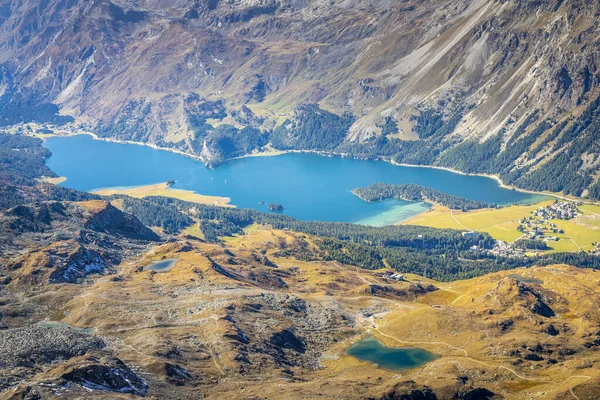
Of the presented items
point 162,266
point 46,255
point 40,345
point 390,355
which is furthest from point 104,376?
point 162,266

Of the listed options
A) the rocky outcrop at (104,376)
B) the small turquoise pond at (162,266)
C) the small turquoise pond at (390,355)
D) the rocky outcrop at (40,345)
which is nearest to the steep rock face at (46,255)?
the small turquoise pond at (162,266)

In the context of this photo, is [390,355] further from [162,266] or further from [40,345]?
[162,266]

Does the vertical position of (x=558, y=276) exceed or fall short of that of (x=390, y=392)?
it exceeds it

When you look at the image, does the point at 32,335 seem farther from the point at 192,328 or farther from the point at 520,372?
the point at 520,372

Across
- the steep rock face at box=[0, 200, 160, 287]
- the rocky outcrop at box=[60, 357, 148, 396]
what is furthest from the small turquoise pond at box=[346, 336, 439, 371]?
the steep rock face at box=[0, 200, 160, 287]

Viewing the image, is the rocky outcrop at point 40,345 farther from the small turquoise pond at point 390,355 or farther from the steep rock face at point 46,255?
A: the small turquoise pond at point 390,355

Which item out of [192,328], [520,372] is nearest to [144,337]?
[192,328]

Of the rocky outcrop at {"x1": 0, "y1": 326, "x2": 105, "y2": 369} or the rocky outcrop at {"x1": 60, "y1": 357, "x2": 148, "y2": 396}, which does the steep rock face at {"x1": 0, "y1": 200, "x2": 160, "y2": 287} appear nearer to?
the rocky outcrop at {"x1": 0, "y1": 326, "x2": 105, "y2": 369}
